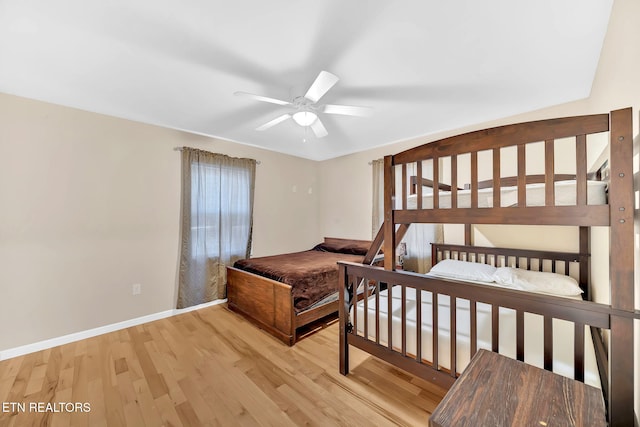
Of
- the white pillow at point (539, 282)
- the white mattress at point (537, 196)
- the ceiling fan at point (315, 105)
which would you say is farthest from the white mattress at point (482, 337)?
the ceiling fan at point (315, 105)

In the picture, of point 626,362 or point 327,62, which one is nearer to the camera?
point 626,362

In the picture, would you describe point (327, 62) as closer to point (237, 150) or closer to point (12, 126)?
point (237, 150)

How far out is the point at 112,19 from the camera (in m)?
1.46

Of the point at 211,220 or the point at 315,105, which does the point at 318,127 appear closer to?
the point at 315,105

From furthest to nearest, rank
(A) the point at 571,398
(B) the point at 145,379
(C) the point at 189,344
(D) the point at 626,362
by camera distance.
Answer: (C) the point at 189,344 → (B) the point at 145,379 → (D) the point at 626,362 → (A) the point at 571,398

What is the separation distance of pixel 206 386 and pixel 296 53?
2558 mm

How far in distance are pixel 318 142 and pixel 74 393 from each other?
147 inches

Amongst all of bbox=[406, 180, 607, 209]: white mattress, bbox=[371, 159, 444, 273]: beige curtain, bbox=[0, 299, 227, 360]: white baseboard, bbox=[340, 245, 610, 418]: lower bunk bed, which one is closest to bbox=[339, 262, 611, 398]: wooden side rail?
bbox=[340, 245, 610, 418]: lower bunk bed

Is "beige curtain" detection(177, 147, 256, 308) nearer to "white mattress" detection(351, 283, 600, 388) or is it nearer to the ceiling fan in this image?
the ceiling fan

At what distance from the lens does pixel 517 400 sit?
2.59 feet

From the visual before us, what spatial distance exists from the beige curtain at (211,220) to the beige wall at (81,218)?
16cm

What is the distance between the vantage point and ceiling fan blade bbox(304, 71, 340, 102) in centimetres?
167

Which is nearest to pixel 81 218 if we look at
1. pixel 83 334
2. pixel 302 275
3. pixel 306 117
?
pixel 83 334

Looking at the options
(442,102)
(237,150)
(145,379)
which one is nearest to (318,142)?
(237,150)
